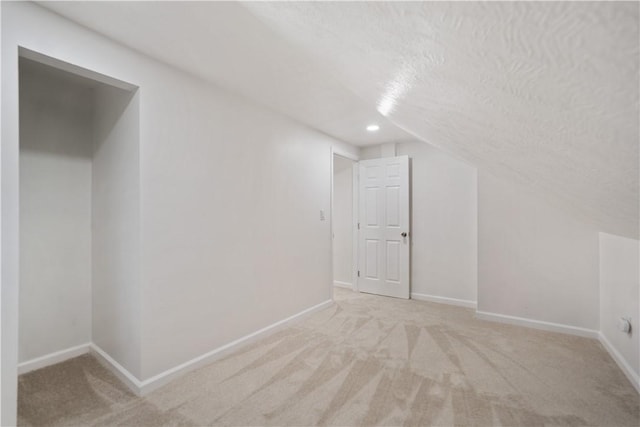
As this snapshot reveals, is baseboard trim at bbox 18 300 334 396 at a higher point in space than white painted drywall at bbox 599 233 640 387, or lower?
lower

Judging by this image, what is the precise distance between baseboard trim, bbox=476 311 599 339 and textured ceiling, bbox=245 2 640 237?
2736mm

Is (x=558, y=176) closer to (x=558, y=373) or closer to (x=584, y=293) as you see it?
(x=558, y=373)

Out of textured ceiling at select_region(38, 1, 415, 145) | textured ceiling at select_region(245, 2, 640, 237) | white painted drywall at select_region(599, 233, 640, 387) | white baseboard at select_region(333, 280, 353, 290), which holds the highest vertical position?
textured ceiling at select_region(38, 1, 415, 145)

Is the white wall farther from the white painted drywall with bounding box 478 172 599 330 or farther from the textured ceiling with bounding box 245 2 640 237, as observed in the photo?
the white painted drywall with bounding box 478 172 599 330

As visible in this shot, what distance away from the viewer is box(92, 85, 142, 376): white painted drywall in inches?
77.9

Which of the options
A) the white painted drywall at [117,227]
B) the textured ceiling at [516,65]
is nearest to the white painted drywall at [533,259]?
the textured ceiling at [516,65]

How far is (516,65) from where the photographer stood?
44 centimetres

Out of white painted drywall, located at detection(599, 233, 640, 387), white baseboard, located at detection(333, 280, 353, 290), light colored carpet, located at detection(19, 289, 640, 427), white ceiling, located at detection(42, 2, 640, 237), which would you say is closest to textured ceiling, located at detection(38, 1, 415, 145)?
white ceiling, located at detection(42, 2, 640, 237)

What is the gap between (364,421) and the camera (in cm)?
164

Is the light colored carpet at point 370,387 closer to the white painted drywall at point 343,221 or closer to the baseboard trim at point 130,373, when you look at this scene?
the baseboard trim at point 130,373

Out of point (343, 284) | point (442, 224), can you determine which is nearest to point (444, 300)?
point (442, 224)

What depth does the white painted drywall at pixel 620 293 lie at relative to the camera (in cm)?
205

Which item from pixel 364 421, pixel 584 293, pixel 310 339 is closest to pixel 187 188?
pixel 310 339

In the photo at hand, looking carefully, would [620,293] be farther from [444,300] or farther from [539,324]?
[444,300]
